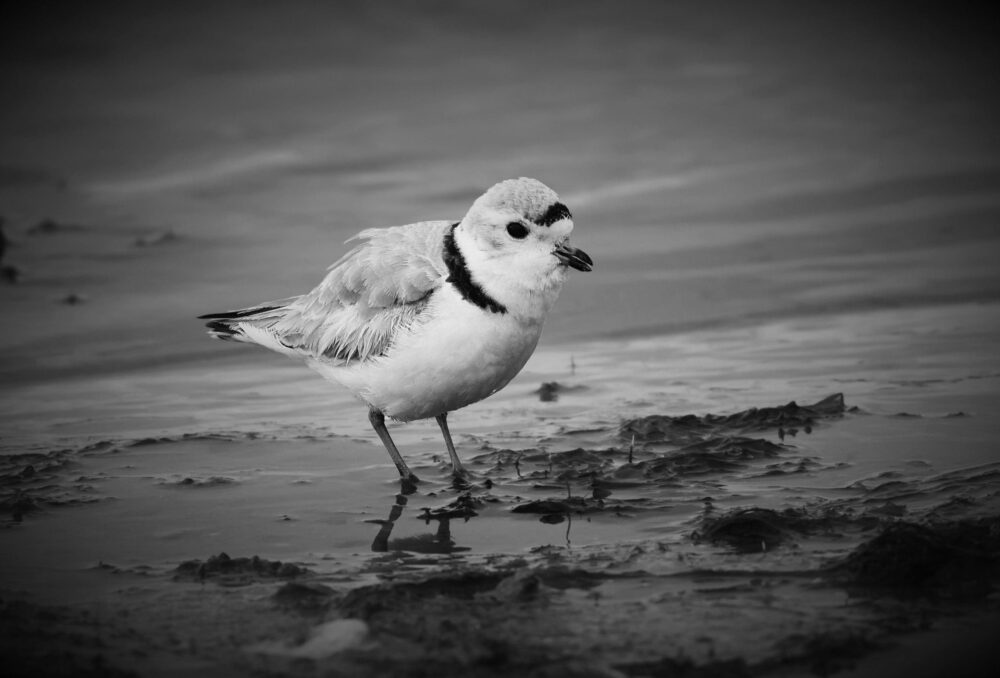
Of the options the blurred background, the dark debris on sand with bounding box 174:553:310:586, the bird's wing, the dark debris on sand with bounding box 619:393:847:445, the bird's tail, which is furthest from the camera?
the blurred background

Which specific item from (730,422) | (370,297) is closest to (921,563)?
(730,422)

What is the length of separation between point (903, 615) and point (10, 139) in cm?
1347

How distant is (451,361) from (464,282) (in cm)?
38

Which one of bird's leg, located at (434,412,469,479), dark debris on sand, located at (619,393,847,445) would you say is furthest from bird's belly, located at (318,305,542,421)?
dark debris on sand, located at (619,393,847,445)

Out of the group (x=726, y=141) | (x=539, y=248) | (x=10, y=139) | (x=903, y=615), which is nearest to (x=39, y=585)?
(x=539, y=248)

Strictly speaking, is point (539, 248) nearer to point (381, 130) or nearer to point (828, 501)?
point (828, 501)

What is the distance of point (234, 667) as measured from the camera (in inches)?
139

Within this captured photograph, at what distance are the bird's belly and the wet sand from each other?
0.39 meters

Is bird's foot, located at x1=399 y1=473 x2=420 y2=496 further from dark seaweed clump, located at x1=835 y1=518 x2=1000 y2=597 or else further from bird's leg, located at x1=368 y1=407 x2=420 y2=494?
dark seaweed clump, located at x1=835 y1=518 x2=1000 y2=597

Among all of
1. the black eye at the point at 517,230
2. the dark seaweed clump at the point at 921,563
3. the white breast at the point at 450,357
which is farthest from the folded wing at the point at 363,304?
the dark seaweed clump at the point at 921,563

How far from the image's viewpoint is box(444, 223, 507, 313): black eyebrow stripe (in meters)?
5.59

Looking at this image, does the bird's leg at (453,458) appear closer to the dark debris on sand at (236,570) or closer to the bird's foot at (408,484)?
the bird's foot at (408,484)

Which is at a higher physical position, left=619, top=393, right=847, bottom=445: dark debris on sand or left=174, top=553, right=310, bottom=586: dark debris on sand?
left=619, top=393, right=847, bottom=445: dark debris on sand

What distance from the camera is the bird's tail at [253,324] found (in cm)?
679
